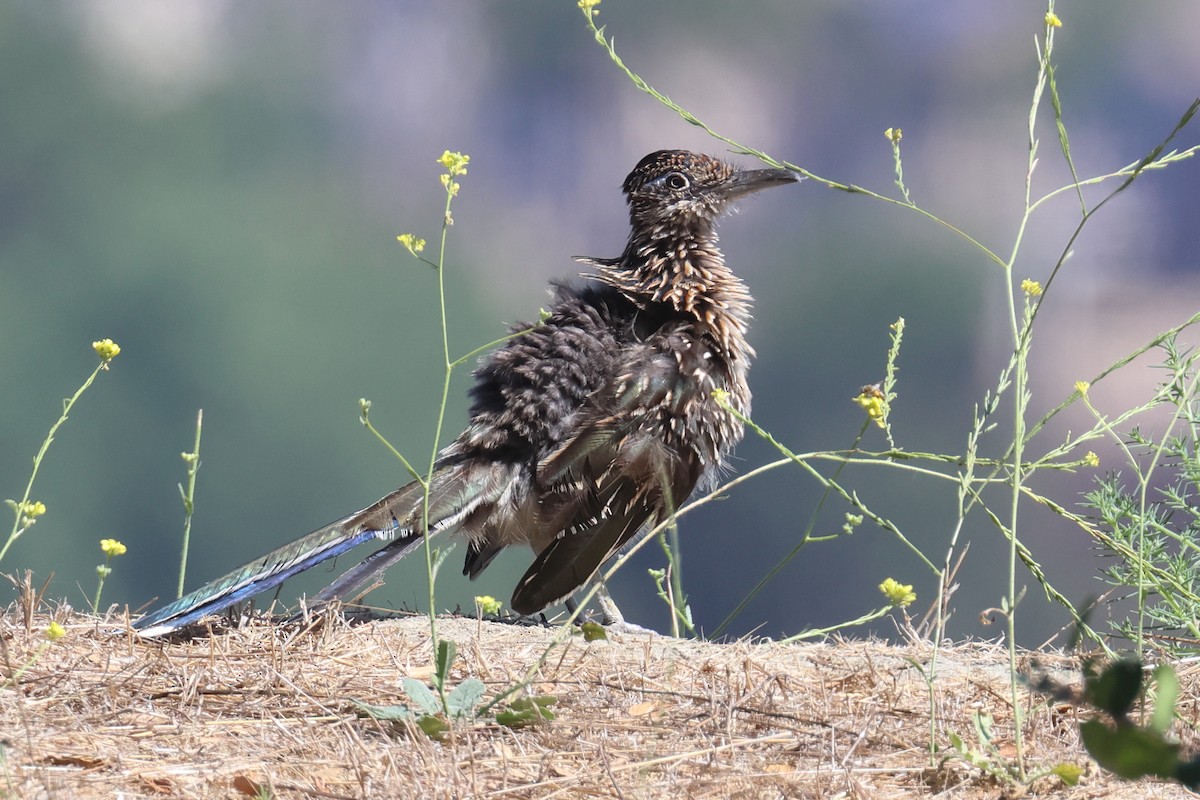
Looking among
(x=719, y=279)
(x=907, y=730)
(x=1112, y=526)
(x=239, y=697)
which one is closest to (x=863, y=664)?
(x=907, y=730)

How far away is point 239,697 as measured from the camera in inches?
112

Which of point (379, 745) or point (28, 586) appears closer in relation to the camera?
point (379, 745)

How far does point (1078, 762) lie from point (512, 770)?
1.21m

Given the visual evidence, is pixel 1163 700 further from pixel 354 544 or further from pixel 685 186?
pixel 685 186

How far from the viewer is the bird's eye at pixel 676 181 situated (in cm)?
538

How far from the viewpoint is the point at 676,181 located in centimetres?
539

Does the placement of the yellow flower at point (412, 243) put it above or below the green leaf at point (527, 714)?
above

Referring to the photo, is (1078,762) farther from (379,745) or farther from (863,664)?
(379,745)

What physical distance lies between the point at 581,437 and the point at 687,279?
39.4 inches

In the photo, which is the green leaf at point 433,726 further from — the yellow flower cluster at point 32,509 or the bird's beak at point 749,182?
the bird's beak at point 749,182

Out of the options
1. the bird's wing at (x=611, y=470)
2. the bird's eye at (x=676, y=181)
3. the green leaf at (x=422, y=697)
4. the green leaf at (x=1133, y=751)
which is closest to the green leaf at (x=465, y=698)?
the green leaf at (x=422, y=697)

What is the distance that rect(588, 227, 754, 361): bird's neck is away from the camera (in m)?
4.92

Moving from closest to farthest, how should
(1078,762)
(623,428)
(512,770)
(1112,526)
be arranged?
1. (512,770)
2. (1078,762)
3. (1112,526)
4. (623,428)

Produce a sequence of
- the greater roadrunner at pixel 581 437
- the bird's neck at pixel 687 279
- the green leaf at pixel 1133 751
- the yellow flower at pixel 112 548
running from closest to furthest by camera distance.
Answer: the green leaf at pixel 1133 751 → the yellow flower at pixel 112 548 → the greater roadrunner at pixel 581 437 → the bird's neck at pixel 687 279
